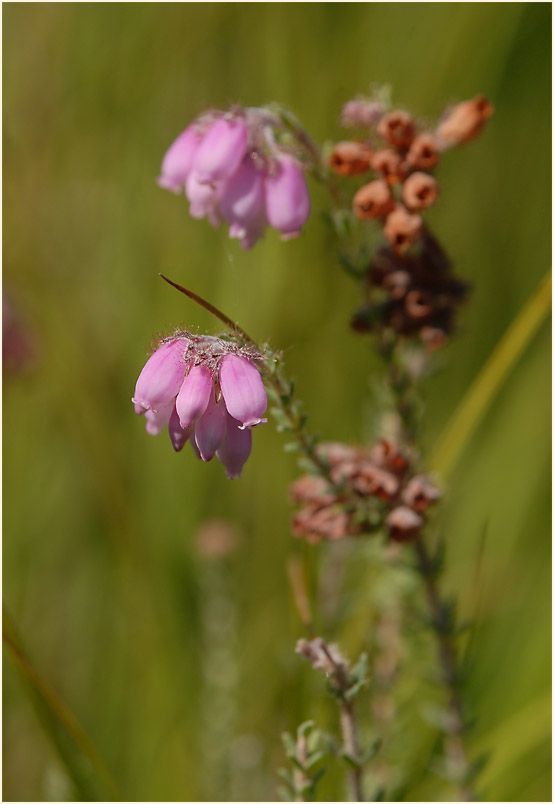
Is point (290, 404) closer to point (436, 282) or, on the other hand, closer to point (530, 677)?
point (436, 282)

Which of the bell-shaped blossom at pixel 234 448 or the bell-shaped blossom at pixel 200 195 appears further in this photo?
the bell-shaped blossom at pixel 200 195

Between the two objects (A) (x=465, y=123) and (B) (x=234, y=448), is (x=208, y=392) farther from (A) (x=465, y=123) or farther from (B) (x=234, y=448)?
(A) (x=465, y=123)

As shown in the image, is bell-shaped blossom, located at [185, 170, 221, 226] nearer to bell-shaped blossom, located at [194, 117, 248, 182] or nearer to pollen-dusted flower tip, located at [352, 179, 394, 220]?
bell-shaped blossom, located at [194, 117, 248, 182]

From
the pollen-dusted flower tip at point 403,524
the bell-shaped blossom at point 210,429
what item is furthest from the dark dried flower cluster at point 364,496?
the bell-shaped blossom at point 210,429

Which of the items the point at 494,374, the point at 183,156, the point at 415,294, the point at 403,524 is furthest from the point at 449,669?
the point at 183,156

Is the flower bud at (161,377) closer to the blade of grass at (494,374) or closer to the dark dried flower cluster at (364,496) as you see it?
the dark dried flower cluster at (364,496)
